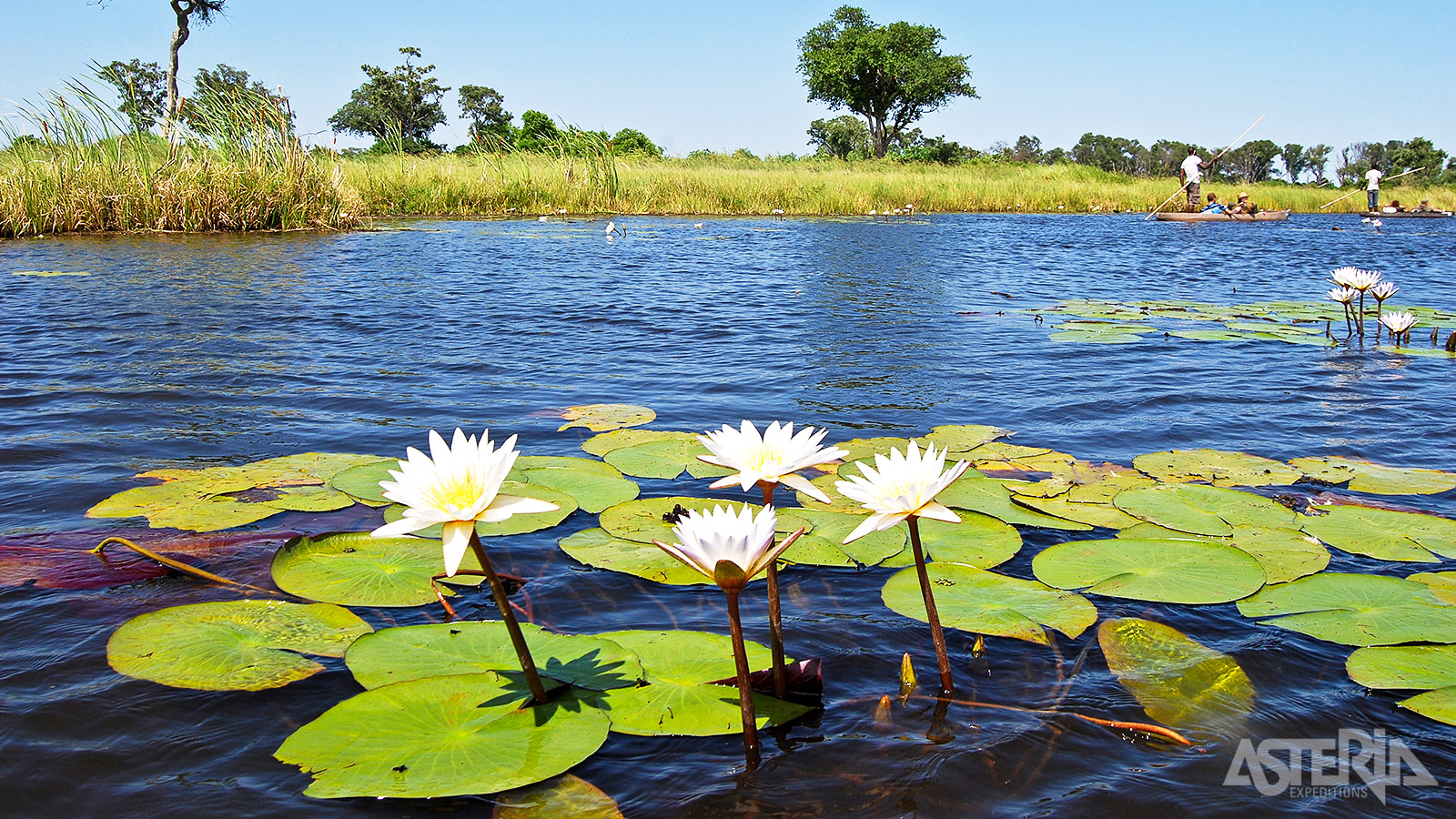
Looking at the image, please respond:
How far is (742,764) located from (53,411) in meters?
3.80

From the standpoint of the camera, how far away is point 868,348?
5.75 metres

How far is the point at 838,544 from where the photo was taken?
2.39 m

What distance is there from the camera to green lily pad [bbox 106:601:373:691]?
165cm

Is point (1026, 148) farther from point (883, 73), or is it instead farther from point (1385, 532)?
point (1385, 532)

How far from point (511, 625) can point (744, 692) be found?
38cm

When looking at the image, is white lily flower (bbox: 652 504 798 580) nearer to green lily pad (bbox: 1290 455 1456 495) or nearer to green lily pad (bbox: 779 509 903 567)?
green lily pad (bbox: 779 509 903 567)

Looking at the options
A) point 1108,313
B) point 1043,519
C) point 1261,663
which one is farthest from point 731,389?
point 1108,313

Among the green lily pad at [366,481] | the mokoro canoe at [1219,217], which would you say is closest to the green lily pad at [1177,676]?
the green lily pad at [366,481]

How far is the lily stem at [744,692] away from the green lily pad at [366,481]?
154cm

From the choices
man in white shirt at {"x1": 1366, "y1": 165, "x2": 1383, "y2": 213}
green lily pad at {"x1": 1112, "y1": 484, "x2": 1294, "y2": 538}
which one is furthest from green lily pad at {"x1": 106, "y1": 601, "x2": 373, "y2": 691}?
man in white shirt at {"x1": 1366, "y1": 165, "x2": 1383, "y2": 213}

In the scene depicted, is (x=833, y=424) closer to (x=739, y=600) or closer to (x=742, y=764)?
(x=739, y=600)

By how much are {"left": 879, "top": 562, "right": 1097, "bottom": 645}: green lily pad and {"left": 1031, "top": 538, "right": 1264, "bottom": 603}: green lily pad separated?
72mm

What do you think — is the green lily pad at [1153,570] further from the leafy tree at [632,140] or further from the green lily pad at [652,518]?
the leafy tree at [632,140]

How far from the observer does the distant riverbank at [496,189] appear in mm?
11172
